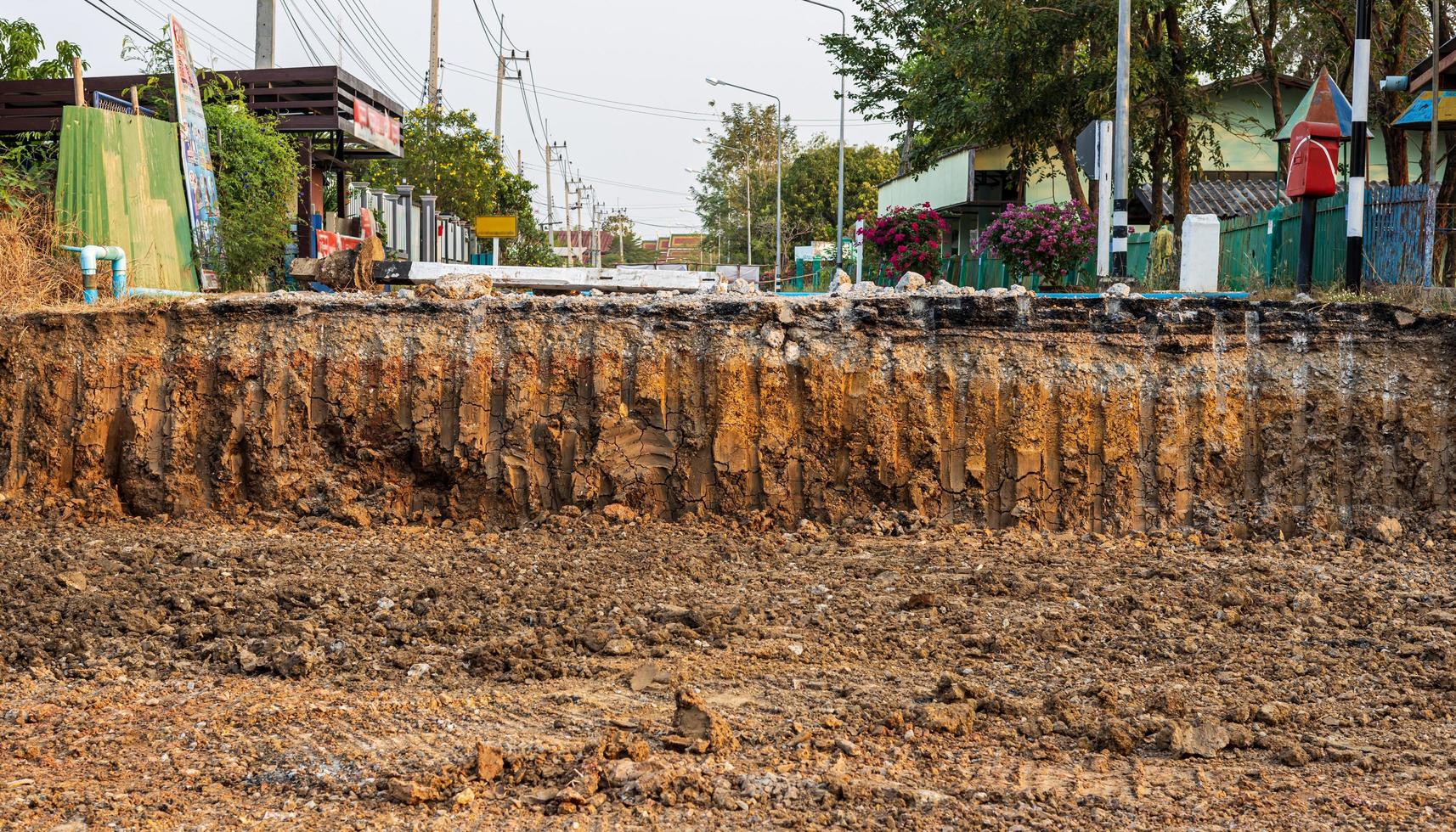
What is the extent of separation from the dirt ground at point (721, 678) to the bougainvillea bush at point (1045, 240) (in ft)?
39.3

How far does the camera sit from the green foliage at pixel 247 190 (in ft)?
41.5

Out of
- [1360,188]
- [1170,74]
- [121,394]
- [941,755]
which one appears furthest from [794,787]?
[1170,74]

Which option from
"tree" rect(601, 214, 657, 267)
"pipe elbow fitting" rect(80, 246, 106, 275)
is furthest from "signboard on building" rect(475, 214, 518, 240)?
"tree" rect(601, 214, 657, 267)

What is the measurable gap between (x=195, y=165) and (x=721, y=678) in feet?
30.2

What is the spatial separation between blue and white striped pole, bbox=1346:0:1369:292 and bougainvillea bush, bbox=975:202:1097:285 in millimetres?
8624

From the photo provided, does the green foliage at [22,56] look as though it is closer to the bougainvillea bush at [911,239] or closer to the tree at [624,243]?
the bougainvillea bush at [911,239]

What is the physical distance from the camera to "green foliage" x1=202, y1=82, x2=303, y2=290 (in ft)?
41.5

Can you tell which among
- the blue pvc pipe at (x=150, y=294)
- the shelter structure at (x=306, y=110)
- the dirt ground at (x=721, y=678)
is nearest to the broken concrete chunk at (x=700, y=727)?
the dirt ground at (x=721, y=678)

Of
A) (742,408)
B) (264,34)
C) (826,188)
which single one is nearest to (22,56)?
(264,34)

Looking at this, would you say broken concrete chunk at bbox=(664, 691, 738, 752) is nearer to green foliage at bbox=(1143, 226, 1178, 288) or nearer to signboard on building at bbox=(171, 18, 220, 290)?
signboard on building at bbox=(171, 18, 220, 290)

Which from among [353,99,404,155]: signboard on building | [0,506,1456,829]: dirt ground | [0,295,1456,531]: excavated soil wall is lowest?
[0,506,1456,829]: dirt ground

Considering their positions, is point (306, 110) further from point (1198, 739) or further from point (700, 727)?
point (1198, 739)

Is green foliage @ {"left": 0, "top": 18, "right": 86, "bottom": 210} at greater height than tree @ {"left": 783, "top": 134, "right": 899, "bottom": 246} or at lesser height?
lesser

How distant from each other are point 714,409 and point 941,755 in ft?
15.4
